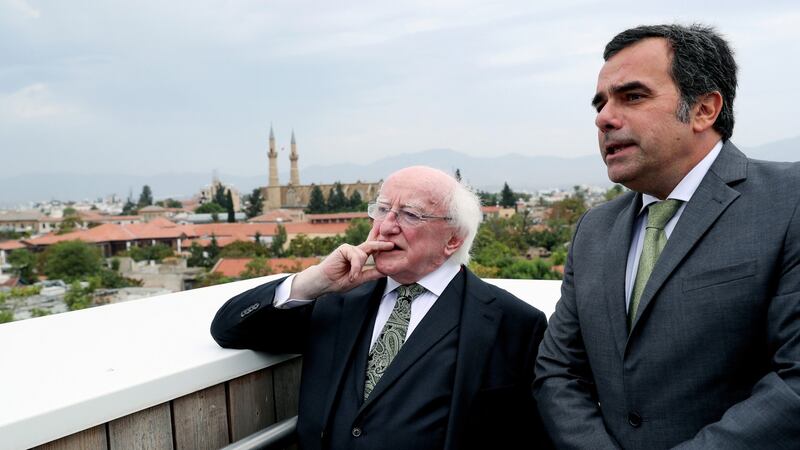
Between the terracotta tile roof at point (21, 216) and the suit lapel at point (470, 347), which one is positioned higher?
the suit lapel at point (470, 347)

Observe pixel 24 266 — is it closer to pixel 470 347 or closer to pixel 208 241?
pixel 208 241

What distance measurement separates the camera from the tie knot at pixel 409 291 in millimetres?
1592

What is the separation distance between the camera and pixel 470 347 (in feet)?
4.70

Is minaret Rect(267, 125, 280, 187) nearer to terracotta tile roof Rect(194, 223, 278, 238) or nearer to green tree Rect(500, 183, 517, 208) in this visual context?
terracotta tile roof Rect(194, 223, 278, 238)

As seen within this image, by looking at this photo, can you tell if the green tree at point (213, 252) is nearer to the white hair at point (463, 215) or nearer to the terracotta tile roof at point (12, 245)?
the terracotta tile roof at point (12, 245)

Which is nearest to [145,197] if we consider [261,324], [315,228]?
[315,228]

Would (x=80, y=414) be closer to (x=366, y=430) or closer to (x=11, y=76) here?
(x=366, y=430)

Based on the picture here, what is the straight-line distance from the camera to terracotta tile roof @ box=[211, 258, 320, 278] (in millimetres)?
51062

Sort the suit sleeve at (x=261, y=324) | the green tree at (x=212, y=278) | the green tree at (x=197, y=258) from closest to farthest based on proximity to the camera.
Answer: the suit sleeve at (x=261, y=324) < the green tree at (x=212, y=278) < the green tree at (x=197, y=258)

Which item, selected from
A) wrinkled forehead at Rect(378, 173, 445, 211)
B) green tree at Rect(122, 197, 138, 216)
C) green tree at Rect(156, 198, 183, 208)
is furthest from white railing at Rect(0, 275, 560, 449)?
green tree at Rect(156, 198, 183, 208)

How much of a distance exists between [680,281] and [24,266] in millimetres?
62174

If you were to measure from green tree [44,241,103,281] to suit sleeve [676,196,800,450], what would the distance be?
55992 millimetres

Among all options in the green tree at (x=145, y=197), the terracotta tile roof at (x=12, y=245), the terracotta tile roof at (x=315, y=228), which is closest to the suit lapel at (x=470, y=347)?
the terracotta tile roof at (x=315, y=228)

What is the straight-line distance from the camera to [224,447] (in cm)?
127
